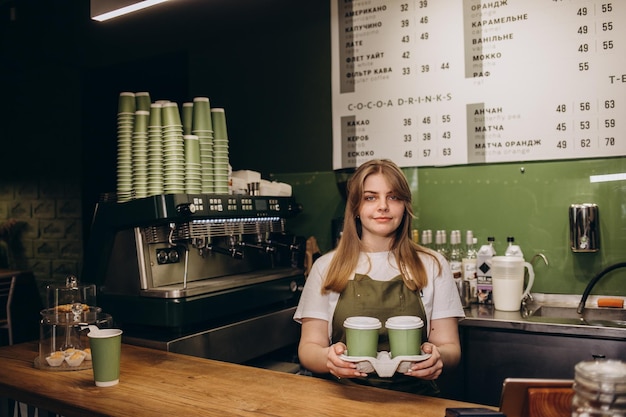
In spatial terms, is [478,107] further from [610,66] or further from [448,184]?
[610,66]

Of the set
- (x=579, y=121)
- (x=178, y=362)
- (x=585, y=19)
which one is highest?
(x=585, y=19)

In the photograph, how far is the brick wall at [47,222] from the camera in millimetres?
4770

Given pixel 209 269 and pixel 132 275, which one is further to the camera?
pixel 209 269

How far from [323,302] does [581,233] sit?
5.16 ft

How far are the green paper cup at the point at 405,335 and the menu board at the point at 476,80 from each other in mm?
1831

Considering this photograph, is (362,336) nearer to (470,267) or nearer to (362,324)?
(362,324)

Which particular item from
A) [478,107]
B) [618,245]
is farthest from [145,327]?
[618,245]

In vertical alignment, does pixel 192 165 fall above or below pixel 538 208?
above

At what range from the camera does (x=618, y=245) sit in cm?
283

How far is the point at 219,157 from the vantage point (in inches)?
114

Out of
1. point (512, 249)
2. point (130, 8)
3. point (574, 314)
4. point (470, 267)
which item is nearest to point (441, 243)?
point (470, 267)

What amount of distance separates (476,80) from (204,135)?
151cm

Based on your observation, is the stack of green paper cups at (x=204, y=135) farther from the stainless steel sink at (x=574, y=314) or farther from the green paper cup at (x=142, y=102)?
the stainless steel sink at (x=574, y=314)

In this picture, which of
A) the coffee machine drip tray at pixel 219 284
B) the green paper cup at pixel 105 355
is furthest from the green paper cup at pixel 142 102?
the green paper cup at pixel 105 355
